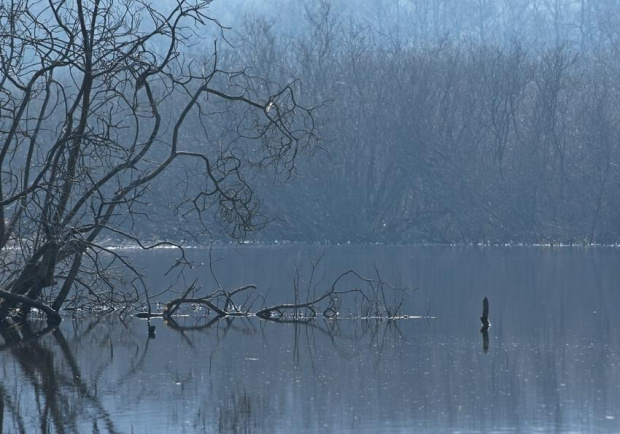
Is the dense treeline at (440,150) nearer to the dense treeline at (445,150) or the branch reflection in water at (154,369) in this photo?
the dense treeline at (445,150)

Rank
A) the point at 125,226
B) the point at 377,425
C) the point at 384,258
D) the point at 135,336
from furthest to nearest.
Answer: the point at 125,226
the point at 384,258
the point at 135,336
the point at 377,425

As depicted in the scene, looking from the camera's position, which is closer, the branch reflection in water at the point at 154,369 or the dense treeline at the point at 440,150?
the branch reflection in water at the point at 154,369

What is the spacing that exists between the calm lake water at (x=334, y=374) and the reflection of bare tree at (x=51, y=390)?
22 millimetres

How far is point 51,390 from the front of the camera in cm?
1360

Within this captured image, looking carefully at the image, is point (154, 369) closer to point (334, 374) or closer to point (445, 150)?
point (334, 374)

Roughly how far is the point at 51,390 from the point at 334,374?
10.4 feet

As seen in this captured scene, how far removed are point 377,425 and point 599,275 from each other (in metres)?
21.3

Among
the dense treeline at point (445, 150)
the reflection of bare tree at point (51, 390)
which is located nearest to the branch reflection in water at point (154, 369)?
the reflection of bare tree at point (51, 390)

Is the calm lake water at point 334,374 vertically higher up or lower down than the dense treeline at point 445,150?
lower down

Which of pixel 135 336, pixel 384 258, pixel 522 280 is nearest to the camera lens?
Answer: pixel 135 336

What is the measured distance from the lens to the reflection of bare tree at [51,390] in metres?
11.8

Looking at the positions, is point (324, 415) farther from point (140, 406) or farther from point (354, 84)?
point (354, 84)

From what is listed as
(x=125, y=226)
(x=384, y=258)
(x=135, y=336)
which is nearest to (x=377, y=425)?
(x=135, y=336)

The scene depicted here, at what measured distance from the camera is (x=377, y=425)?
11719 millimetres
